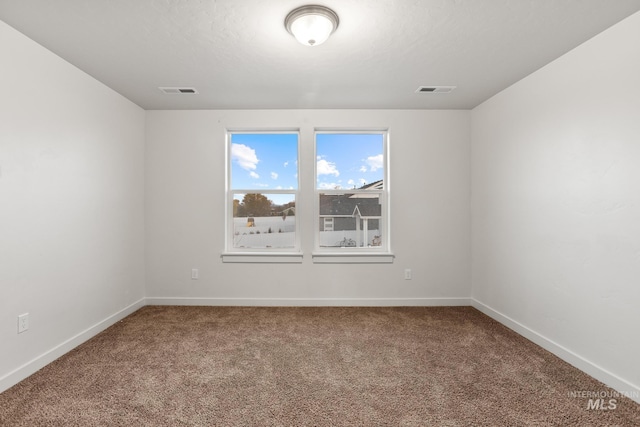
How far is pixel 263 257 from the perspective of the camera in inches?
142

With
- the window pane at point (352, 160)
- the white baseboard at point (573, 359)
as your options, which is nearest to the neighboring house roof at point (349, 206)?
the window pane at point (352, 160)

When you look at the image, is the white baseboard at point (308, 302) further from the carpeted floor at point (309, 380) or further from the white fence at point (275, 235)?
the white fence at point (275, 235)

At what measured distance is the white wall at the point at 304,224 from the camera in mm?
3619

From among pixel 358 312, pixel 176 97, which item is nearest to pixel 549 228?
pixel 358 312

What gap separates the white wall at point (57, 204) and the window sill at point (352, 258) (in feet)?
7.40

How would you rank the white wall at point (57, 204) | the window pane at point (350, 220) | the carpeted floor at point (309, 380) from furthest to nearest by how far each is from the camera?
the window pane at point (350, 220) < the white wall at point (57, 204) < the carpeted floor at point (309, 380)

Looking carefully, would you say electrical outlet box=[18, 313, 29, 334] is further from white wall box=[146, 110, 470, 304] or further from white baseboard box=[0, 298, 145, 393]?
white wall box=[146, 110, 470, 304]

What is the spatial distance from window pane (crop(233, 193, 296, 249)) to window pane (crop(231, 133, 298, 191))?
0.15 metres

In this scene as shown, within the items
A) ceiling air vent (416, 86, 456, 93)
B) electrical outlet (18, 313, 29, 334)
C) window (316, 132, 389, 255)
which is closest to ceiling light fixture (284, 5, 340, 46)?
ceiling air vent (416, 86, 456, 93)

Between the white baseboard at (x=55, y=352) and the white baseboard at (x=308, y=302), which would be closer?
the white baseboard at (x=55, y=352)

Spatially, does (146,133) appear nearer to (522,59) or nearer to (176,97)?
(176,97)

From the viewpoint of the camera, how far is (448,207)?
3.65 m

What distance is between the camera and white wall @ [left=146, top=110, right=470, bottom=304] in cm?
362

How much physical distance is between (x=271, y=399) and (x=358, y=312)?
1.76m
